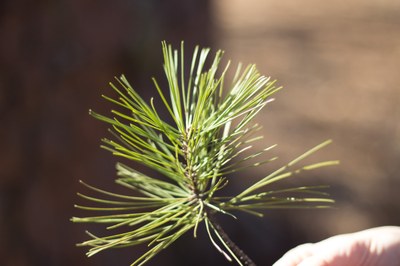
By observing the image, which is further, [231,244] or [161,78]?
[161,78]

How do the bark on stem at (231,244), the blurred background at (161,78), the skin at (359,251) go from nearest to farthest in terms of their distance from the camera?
the bark on stem at (231,244)
the skin at (359,251)
the blurred background at (161,78)

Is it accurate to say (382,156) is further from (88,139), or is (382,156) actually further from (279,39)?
(88,139)

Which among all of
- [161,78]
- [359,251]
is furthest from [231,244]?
[161,78]

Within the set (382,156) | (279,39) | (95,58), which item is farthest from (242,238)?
(279,39)

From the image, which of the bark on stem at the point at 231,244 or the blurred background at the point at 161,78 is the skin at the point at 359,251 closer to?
the bark on stem at the point at 231,244

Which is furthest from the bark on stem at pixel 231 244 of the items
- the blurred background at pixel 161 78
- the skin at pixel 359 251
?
the blurred background at pixel 161 78

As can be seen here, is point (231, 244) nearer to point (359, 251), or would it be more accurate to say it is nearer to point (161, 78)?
point (359, 251)

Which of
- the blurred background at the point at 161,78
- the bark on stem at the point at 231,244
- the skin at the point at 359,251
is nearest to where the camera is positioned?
the bark on stem at the point at 231,244
